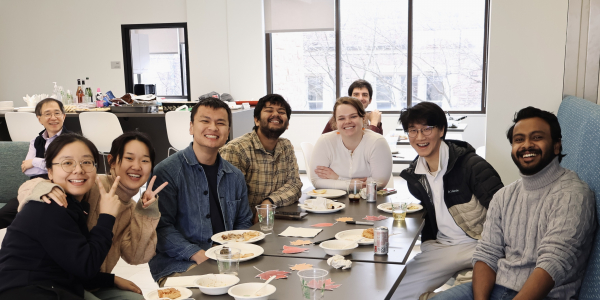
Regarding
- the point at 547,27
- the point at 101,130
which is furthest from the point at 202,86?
the point at 547,27

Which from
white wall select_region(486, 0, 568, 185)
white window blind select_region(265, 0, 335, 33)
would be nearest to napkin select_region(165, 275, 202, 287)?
white wall select_region(486, 0, 568, 185)

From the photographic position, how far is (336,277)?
1.80 m

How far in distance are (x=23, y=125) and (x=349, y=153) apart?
4.30m

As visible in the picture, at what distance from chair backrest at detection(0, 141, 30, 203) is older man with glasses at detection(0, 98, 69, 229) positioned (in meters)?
0.08

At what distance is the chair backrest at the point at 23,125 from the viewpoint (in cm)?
591

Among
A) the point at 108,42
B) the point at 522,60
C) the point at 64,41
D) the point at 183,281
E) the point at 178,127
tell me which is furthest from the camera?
the point at 64,41

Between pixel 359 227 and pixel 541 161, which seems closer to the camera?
pixel 541 161

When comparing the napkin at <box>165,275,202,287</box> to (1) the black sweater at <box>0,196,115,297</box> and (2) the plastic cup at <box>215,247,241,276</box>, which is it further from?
(1) the black sweater at <box>0,196,115,297</box>

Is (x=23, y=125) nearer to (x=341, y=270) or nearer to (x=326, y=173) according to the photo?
(x=326, y=173)

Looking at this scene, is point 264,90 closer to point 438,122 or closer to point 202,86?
point 202,86

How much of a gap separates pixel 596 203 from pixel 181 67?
7.71 m

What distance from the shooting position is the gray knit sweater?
1856 millimetres

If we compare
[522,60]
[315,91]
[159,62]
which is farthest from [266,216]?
[159,62]

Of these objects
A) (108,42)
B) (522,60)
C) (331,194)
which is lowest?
(331,194)
